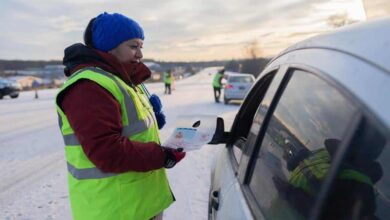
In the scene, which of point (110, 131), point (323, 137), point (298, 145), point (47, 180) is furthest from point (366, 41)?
point (47, 180)

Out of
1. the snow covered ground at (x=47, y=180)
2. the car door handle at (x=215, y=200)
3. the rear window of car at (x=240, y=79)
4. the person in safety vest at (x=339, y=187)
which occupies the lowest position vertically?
the snow covered ground at (x=47, y=180)

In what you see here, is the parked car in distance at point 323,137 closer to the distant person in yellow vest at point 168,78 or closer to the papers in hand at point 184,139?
the papers in hand at point 184,139

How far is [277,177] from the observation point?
64.2 inches

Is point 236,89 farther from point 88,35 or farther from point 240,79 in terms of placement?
point 88,35

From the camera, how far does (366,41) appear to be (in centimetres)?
108

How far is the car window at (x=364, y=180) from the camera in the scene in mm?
960

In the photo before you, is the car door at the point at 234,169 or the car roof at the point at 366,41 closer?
the car roof at the point at 366,41

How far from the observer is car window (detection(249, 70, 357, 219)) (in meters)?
1.19

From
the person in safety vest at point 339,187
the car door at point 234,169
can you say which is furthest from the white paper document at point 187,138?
the person in safety vest at point 339,187

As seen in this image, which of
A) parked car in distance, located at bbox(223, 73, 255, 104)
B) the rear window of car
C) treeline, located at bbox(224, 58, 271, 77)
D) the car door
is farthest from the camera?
treeline, located at bbox(224, 58, 271, 77)

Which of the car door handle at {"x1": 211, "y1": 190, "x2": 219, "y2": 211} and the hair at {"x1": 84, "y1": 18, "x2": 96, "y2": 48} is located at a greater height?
the hair at {"x1": 84, "y1": 18, "x2": 96, "y2": 48}

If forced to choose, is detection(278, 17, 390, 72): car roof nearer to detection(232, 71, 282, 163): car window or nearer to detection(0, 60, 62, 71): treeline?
→ detection(232, 71, 282, 163): car window

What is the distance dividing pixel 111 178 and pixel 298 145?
3.36ft

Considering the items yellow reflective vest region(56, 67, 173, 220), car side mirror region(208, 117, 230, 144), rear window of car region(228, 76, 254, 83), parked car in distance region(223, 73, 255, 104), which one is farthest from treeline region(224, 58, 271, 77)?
yellow reflective vest region(56, 67, 173, 220)
